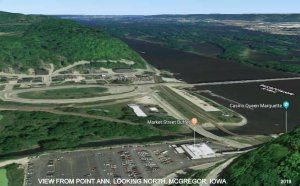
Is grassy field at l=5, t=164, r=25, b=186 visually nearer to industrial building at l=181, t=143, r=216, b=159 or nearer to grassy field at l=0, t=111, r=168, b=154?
grassy field at l=0, t=111, r=168, b=154

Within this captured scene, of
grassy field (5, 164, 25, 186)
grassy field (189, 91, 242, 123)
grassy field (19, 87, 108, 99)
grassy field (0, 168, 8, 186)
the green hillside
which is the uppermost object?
the green hillside

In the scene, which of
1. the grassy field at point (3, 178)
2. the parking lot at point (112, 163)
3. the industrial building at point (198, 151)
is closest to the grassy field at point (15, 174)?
the grassy field at point (3, 178)

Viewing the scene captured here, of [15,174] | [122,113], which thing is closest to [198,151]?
[15,174]

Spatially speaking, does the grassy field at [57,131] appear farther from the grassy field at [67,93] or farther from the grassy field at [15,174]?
the grassy field at [67,93]

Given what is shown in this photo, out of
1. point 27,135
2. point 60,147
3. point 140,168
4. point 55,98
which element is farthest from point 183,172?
point 55,98

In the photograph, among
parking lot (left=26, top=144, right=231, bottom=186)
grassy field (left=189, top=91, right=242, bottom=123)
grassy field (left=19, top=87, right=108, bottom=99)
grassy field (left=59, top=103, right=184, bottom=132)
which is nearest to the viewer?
parking lot (left=26, top=144, right=231, bottom=186)

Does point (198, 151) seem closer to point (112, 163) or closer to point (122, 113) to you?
point (112, 163)

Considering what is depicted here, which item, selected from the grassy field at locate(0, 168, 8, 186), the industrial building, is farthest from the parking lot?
the grassy field at locate(0, 168, 8, 186)
